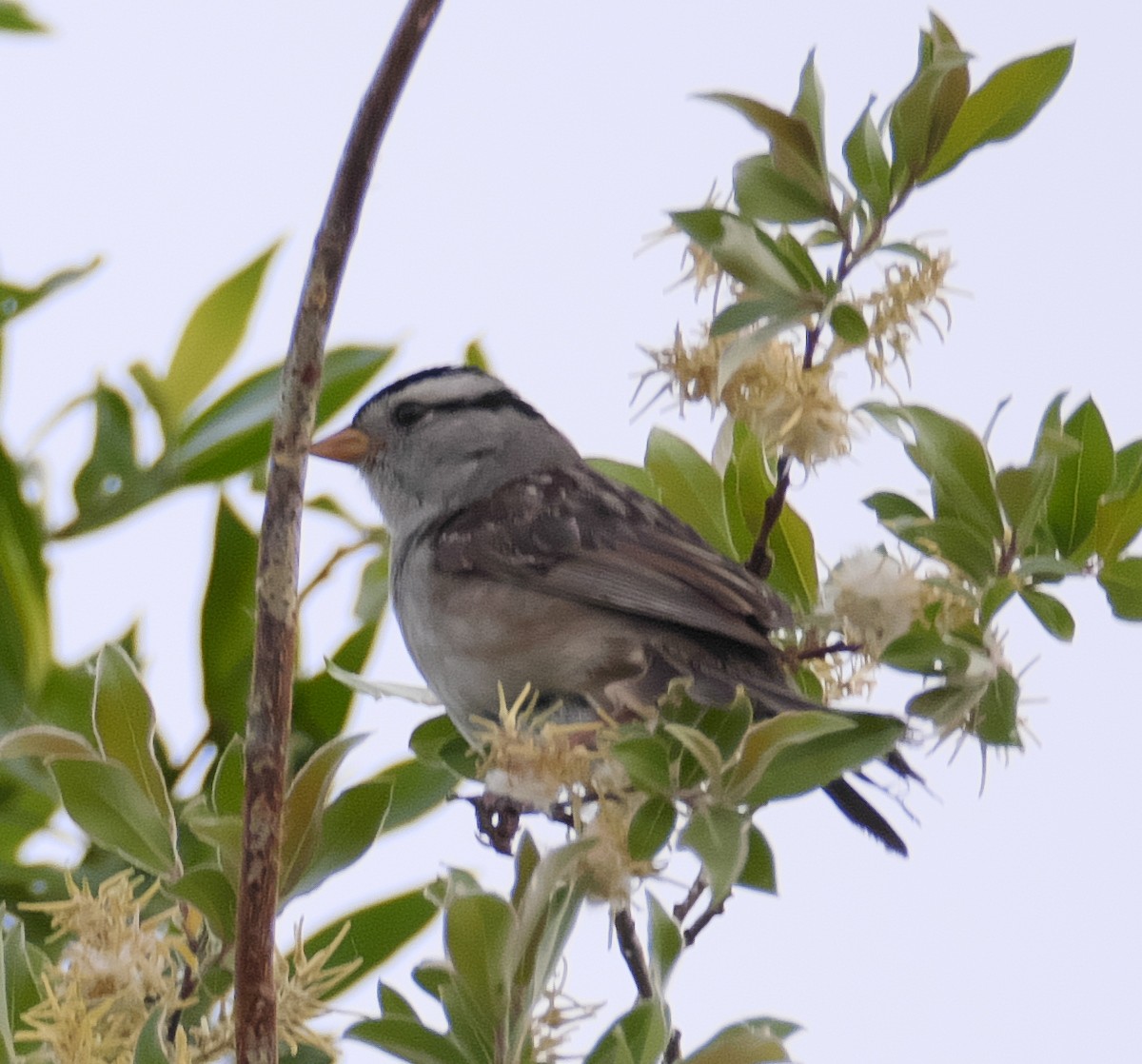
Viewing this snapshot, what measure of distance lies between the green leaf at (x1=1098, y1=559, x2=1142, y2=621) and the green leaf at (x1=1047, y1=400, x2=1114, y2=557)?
0.03 meters

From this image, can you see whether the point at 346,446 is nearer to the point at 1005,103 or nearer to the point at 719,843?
the point at 1005,103

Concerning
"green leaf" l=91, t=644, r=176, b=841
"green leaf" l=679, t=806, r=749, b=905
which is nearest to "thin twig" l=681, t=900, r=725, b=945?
"green leaf" l=679, t=806, r=749, b=905

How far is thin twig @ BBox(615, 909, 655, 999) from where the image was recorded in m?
1.24

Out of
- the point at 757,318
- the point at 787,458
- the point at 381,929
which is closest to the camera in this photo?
the point at 757,318

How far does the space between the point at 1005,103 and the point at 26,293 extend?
1082mm

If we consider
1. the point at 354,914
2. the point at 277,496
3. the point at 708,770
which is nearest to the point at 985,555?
the point at 708,770

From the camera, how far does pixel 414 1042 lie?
116 cm

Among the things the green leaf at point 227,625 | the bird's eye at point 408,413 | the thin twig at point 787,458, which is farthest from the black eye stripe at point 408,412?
the thin twig at point 787,458

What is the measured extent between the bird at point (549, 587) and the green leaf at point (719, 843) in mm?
209

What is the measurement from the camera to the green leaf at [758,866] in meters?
1.16

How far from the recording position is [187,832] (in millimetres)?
1654

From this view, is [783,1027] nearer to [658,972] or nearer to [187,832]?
[658,972]

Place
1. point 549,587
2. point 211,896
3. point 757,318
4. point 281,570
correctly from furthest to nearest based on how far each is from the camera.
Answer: point 549,587 → point 757,318 → point 211,896 → point 281,570

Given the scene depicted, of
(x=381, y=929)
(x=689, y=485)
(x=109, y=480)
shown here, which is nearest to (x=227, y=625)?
(x=109, y=480)
